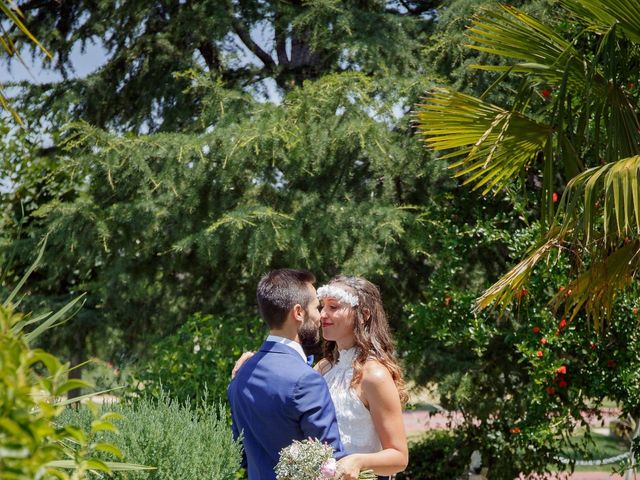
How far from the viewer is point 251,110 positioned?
7.04 metres

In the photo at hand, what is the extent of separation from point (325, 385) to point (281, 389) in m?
0.17

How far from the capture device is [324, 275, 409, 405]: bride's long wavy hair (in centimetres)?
329

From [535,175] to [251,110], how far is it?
106 inches

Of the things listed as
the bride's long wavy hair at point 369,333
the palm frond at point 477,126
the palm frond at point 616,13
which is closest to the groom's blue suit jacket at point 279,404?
the bride's long wavy hair at point 369,333

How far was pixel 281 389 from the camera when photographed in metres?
2.81

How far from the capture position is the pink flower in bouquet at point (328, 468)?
8.53 feet

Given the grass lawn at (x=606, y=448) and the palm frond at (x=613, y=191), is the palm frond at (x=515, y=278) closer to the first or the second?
the palm frond at (x=613, y=191)

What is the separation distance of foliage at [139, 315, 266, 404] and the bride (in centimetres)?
209

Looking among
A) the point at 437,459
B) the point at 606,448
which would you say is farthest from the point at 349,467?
the point at 606,448

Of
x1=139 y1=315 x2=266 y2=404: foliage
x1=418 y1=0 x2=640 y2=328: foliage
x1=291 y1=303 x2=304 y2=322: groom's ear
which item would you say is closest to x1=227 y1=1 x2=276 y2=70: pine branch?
x1=139 y1=315 x2=266 y2=404: foliage

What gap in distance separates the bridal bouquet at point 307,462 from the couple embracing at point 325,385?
149 mm

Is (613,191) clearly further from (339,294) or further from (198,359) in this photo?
(198,359)

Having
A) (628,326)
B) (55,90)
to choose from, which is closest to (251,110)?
(55,90)

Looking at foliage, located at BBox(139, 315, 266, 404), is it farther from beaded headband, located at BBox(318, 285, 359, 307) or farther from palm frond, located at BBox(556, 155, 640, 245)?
palm frond, located at BBox(556, 155, 640, 245)
